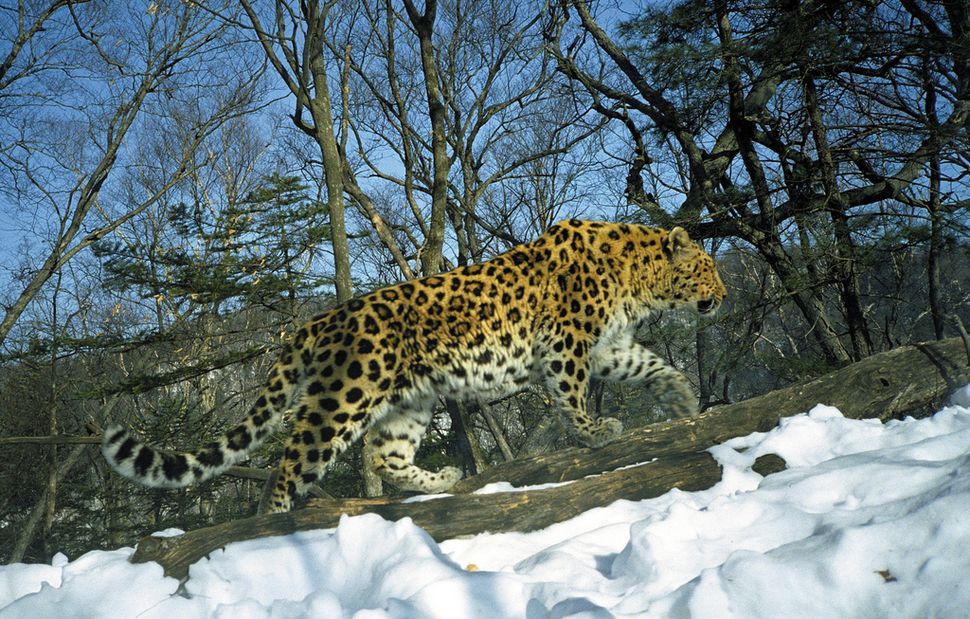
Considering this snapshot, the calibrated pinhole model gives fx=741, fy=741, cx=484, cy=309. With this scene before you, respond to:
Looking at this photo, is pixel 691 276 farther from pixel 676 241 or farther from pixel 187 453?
pixel 187 453

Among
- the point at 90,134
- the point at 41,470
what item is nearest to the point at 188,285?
the point at 90,134

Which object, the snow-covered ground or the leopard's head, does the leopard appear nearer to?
the leopard's head

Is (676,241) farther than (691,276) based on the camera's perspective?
No

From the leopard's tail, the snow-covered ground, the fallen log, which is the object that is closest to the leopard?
the leopard's tail

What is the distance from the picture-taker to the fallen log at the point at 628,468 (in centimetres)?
500

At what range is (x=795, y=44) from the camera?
8008 millimetres

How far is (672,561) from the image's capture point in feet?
12.4

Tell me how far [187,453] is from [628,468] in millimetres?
3540

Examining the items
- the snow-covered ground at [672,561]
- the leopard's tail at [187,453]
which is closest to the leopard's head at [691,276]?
the snow-covered ground at [672,561]

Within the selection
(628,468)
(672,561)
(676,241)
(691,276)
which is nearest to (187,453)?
(628,468)

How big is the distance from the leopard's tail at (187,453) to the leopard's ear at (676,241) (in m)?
4.47

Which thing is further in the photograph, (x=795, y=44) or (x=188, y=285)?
(x=188, y=285)

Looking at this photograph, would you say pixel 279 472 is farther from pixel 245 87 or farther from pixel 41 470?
pixel 41 470

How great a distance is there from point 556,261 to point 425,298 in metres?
1.56
